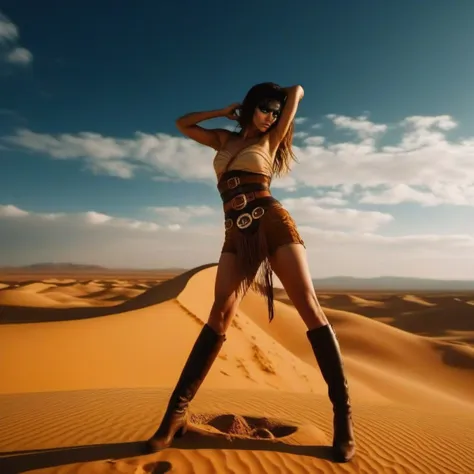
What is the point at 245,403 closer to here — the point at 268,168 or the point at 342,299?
the point at 268,168

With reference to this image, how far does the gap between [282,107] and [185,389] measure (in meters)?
2.11

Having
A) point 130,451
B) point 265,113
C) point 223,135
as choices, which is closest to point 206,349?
point 130,451

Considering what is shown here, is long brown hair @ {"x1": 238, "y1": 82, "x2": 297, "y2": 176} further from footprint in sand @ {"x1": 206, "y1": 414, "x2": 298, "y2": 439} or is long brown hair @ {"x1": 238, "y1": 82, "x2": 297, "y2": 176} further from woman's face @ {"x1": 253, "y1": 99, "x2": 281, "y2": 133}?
footprint in sand @ {"x1": 206, "y1": 414, "x2": 298, "y2": 439}

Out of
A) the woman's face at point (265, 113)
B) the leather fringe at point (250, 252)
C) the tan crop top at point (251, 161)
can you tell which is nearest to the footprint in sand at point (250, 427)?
the leather fringe at point (250, 252)

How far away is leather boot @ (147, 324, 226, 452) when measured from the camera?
2.76 m

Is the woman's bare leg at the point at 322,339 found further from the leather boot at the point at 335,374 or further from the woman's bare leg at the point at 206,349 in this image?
the woman's bare leg at the point at 206,349

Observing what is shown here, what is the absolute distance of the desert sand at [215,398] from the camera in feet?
9.18

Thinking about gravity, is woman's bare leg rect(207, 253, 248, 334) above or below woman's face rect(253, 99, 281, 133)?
below

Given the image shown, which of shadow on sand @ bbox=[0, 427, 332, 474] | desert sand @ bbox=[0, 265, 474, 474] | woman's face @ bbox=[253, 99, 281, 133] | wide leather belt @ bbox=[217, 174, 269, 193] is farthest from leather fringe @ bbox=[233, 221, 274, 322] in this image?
desert sand @ bbox=[0, 265, 474, 474]

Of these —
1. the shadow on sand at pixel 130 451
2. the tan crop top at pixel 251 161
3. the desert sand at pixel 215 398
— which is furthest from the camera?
the tan crop top at pixel 251 161

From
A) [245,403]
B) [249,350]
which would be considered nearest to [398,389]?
[249,350]

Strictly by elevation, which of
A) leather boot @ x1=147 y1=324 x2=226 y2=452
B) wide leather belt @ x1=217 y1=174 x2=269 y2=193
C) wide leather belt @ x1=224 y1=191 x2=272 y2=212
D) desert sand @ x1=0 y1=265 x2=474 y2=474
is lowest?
desert sand @ x1=0 y1=265 x2=474 y2=474

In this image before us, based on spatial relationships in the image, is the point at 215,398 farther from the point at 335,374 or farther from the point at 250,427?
the point at 335,374

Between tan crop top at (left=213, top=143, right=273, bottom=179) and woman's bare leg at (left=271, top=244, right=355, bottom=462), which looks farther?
tan crop top at (left=213, top=143, right=273, bottom=179)
